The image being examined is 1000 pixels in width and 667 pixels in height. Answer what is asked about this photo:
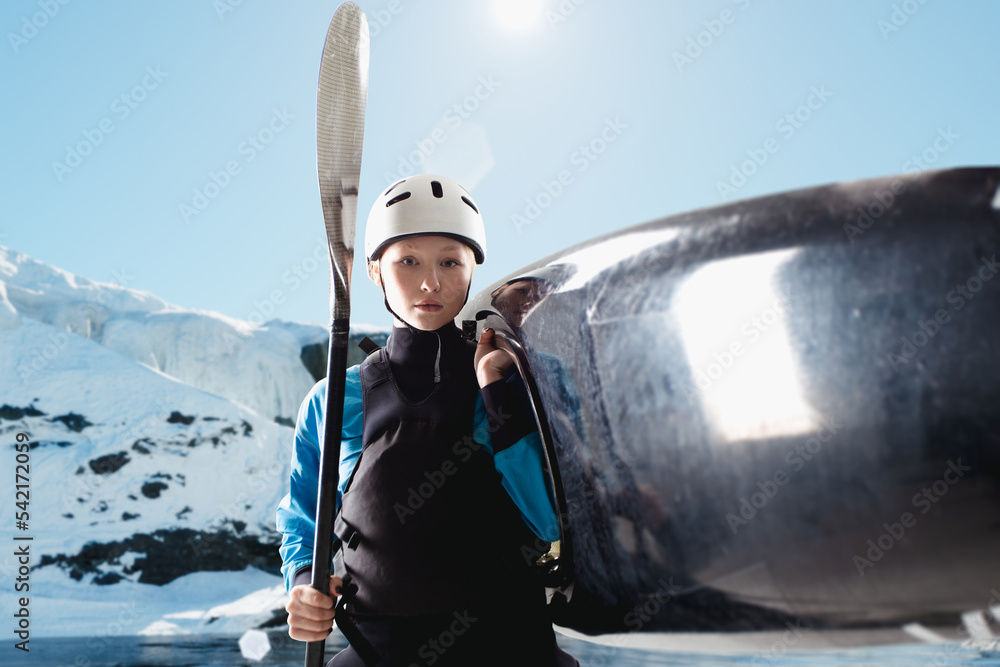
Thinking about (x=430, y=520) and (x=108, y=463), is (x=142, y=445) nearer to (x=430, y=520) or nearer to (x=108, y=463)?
(x=108, y=463)

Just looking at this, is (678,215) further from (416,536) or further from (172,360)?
(172,360)

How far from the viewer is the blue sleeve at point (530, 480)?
103 cm

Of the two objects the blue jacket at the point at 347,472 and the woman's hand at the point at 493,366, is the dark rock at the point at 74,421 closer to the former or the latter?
the blue jacket at the point at 347,472

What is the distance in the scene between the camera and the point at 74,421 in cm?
2447

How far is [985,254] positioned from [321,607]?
1.03 m

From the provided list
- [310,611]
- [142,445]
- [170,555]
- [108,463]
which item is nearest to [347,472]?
[310,611]

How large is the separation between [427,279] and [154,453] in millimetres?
26889

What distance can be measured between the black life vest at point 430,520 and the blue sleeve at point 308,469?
0.10 metres

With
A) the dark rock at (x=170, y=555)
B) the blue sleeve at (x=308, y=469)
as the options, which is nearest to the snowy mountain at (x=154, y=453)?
the dark rock at (x=170, y=555)

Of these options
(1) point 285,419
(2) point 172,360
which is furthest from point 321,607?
(2) point 172,360

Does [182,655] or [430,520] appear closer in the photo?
[430,520]

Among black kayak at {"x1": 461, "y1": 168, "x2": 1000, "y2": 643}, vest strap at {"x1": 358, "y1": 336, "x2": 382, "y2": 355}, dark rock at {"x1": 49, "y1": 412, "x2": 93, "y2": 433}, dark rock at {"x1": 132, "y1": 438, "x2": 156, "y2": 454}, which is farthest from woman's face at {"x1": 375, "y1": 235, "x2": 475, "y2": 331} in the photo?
dark rock at {"x1": 49, "y1": 412, "x2": 93, "y2": 433}

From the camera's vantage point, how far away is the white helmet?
1.18 m

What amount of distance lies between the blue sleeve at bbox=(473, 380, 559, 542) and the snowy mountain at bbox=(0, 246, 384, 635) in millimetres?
21984
